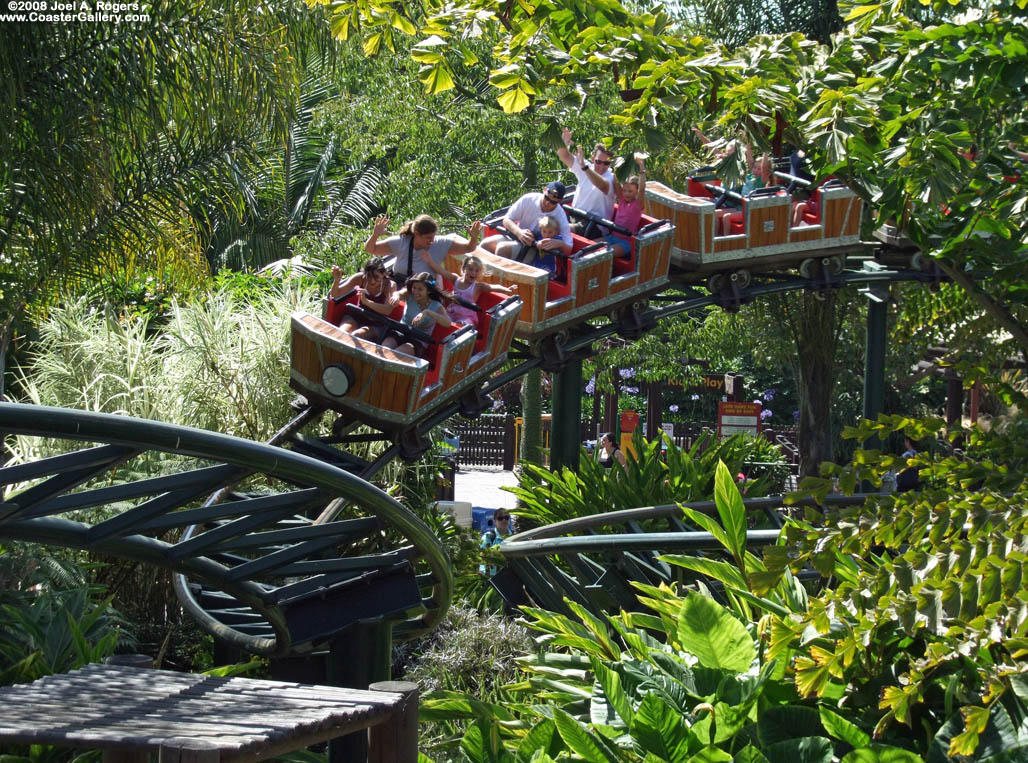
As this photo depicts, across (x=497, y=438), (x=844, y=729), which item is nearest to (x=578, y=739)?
(x=844, y=729)

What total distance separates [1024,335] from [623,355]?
12.1 m

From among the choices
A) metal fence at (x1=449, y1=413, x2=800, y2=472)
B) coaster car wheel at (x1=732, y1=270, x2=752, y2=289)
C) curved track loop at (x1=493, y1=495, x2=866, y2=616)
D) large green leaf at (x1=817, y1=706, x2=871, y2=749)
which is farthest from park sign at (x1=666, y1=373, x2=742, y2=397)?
large green leaf at (x1=817, y1=706, x2=871, y2=749)

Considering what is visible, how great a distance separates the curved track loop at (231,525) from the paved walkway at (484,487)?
8976 mm

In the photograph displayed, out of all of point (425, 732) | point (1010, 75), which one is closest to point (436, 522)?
point (425, 732)

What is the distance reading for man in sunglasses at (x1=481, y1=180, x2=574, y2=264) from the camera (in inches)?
372

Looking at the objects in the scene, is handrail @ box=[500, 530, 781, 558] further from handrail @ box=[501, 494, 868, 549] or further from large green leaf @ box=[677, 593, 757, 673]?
large green leaf @ box=[677, 593, 757, 673]

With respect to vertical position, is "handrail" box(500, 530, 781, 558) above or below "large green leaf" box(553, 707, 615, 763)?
above

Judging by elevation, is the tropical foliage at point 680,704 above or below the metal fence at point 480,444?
below

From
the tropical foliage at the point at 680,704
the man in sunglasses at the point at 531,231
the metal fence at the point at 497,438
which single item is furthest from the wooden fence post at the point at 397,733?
the metal fence at the point at 497,438

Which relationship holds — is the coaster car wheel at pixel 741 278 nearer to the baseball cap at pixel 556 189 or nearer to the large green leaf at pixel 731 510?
the baseball cap at pixel 556 189

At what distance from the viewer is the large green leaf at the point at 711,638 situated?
133 inches

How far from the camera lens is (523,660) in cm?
399

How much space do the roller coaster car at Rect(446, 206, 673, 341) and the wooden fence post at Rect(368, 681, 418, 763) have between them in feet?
18.8

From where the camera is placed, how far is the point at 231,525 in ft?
15.4
